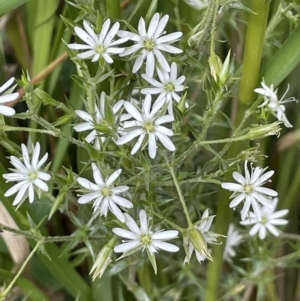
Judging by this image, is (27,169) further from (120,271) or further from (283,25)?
(283,25)

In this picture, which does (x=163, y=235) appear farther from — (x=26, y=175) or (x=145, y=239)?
(x=26, y=175)

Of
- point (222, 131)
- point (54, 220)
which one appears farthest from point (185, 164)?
point (54, 220)

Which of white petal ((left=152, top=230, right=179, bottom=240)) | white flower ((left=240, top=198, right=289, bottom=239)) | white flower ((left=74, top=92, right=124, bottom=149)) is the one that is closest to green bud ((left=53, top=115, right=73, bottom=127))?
white flower ((left=74, top=92, right=124, bottom=149))

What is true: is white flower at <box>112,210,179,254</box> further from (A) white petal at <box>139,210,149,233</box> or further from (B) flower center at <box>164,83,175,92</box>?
(B) flower center at <box>164,83,175,92</box>

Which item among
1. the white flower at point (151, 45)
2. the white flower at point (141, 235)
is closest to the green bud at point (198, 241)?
the white flower at point (141, 235)

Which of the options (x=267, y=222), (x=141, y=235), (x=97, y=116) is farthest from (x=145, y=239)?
(x=267, y=222)
